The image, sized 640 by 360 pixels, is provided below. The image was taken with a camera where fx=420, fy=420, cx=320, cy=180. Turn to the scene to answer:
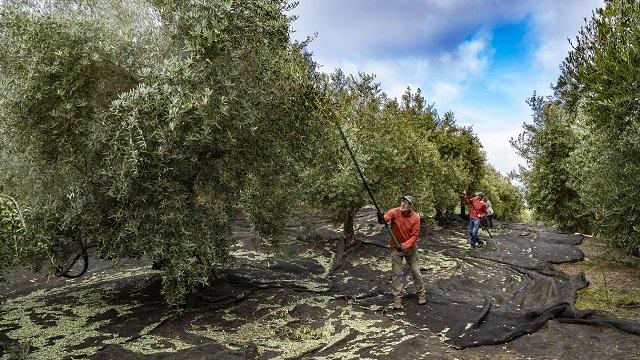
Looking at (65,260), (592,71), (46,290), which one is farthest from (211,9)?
(592,71)

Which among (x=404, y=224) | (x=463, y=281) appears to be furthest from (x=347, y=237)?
(x=404, y=224)

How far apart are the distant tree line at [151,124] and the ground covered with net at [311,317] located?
3.87 feet

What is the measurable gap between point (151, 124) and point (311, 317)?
5818 mm

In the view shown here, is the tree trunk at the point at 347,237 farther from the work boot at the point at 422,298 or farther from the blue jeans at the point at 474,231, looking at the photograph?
the work boot at the point at 422,298

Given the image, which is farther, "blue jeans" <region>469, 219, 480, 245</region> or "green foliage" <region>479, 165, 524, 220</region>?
"green foliage" <region>479, 165, 524, 220</region>

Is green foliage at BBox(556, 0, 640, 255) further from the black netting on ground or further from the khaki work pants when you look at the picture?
the khaki work pants

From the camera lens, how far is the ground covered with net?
824 centimetres

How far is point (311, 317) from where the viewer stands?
33.9 feet

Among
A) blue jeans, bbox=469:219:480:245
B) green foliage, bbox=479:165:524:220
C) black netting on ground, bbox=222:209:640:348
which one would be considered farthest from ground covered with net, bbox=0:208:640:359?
green foliage, bbox=479:165:524:220

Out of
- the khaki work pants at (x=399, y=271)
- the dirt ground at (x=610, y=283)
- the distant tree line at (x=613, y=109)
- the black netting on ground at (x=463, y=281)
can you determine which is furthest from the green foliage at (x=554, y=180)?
the khaki work pants at (x=399, y=271)

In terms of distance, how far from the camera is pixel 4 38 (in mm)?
9094

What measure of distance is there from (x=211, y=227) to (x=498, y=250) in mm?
15494

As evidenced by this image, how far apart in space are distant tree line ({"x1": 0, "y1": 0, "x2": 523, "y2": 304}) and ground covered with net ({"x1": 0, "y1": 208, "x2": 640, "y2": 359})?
118 centimetres

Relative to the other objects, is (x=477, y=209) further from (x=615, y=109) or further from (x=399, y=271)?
(x=399, y=271)
